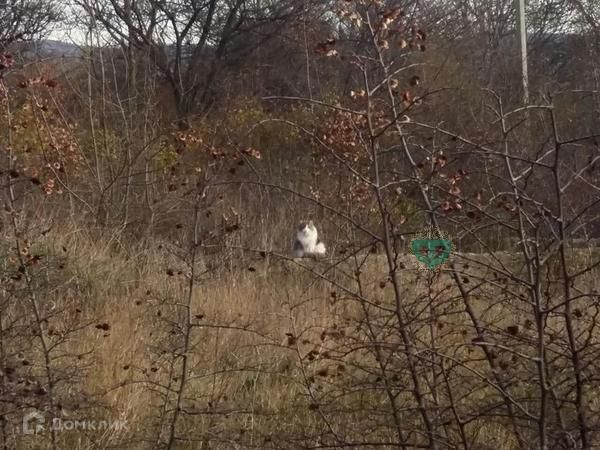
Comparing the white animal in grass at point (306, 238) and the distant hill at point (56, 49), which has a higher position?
the distant hill at point (56, 49)

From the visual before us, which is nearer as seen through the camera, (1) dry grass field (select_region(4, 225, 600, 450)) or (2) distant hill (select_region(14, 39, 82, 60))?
(1) dry grass field (select_region(4, 225, 600, 450))

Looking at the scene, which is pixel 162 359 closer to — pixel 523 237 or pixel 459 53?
pixel 523 237

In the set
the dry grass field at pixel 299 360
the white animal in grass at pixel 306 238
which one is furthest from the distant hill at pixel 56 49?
the dry grass field at pixel 299 360

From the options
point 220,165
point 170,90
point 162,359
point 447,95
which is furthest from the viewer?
point 170,90

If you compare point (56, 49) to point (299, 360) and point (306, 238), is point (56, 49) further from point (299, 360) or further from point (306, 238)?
Result: point (299, 360)

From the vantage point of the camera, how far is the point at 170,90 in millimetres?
20562

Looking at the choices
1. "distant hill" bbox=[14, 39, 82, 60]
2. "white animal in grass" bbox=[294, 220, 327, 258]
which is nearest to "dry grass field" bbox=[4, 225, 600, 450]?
"white animal in grass" bbox=[294, 220, 327, 258]

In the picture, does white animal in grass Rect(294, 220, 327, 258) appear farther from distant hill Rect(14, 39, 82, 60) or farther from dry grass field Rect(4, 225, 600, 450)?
distant hill Rect(14, 39, 82, 60)

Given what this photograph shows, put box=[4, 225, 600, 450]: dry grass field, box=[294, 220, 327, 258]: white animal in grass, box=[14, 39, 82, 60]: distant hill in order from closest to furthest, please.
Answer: box=[4, 225, 600, 450]: dry grass field, box=[294, 220, 327, 258]: white animal in grass, box=[14, 39, 82, 60]: distant hill

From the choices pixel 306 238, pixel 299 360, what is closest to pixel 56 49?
pixel 306 238

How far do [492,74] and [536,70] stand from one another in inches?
71.3

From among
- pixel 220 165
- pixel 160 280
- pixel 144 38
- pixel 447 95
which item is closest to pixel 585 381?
pixel 220 165

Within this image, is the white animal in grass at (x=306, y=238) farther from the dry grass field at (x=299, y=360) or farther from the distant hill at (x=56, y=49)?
the distant hill at (x=56, y=49)

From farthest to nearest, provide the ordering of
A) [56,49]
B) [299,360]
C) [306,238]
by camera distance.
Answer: [56,49], [306,238], [299,360]
